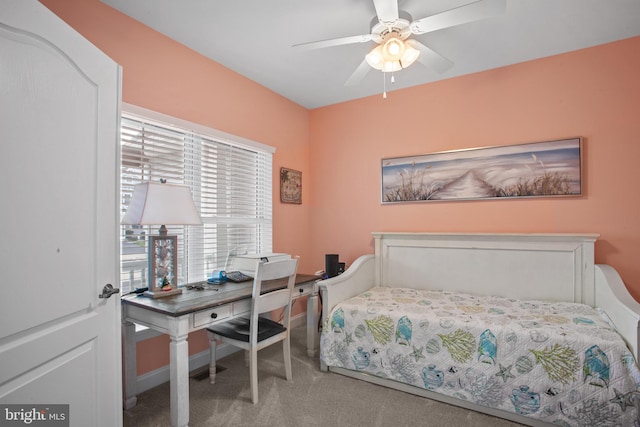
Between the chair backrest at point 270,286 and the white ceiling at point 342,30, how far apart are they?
1.59 m

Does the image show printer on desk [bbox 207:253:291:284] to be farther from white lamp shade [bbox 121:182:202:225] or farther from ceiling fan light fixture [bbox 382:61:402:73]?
ceiling fan light fixture [bbox 382:61:402:73]

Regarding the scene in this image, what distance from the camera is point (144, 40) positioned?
2156 mm

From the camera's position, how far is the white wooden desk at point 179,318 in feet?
5.47

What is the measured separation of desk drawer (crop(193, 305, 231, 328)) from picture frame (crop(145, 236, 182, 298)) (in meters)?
0.34

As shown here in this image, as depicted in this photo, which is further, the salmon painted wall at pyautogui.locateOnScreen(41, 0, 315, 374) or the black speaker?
the black speaker

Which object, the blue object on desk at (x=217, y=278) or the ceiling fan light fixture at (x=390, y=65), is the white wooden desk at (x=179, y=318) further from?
the ceiling fan light fixture at (x=390, y=65)

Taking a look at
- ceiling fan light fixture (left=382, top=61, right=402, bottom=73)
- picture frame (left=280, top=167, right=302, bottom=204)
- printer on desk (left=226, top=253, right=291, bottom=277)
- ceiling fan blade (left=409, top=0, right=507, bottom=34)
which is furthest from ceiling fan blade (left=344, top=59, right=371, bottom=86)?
printer on desk (left=226, top=253, right=291, bottom=277)

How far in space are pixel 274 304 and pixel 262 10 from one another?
1.89m

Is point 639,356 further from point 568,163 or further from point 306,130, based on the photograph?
point 306,130

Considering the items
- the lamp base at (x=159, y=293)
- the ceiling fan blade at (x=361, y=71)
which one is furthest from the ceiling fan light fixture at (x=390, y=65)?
the lamp base at (x=159, y=293)

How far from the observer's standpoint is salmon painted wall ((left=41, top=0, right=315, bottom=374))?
197 cm

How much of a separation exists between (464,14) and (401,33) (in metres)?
0.41

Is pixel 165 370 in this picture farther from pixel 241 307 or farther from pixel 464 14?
pixel 464 14

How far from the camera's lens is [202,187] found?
257cm
